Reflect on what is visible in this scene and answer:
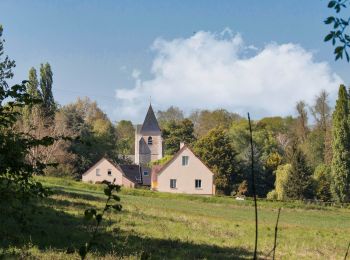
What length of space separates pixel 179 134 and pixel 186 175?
2502cm

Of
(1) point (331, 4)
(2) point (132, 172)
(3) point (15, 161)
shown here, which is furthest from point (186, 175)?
(1) point (331, 4)

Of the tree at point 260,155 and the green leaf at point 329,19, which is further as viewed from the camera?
the tree at point 260,155

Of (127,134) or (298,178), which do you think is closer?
(298,178)

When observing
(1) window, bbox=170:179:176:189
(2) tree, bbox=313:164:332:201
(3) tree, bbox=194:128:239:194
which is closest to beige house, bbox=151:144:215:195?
(1) window, bbox=170:179:176:189

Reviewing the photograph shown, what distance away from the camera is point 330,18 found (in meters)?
3.39

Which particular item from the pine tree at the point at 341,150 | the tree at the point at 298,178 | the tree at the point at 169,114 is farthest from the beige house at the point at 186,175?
the tree at the point at 169,114

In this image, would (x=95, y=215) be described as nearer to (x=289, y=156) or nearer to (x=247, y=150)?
(x=289, y=156)

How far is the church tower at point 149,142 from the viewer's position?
334ft

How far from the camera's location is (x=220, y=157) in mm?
71312

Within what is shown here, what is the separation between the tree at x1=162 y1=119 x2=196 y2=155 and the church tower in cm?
902

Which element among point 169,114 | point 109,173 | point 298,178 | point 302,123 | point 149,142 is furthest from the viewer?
point 169,114

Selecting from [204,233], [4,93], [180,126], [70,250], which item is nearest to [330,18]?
[70,250]

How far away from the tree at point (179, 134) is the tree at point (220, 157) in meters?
16.9

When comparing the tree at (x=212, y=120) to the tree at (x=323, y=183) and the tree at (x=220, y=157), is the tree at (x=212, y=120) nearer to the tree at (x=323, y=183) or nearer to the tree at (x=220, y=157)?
the tree at (x=220, y=157)
